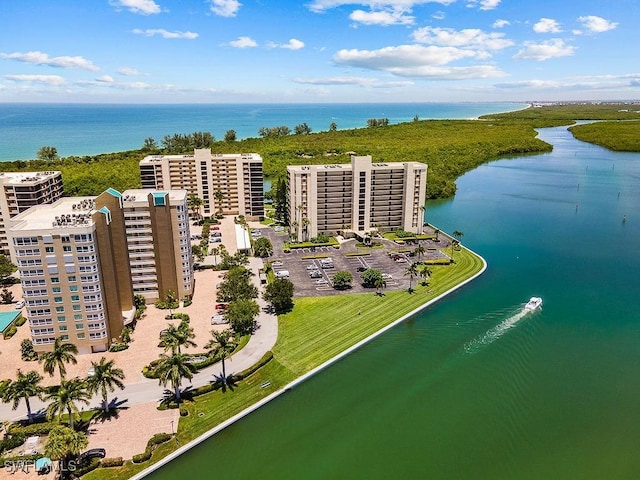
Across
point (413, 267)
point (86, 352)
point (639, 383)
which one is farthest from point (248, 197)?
point (639, 383)

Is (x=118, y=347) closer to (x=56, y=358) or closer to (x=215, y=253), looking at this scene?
(x=56, y=358)

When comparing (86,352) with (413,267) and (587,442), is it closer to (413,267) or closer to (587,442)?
(413,267)

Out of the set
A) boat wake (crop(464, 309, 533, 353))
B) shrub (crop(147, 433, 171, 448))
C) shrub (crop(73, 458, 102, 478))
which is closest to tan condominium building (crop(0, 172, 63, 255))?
shrub (crop(73, 458, 102, 478))

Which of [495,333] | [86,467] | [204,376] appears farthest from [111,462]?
[495,333]

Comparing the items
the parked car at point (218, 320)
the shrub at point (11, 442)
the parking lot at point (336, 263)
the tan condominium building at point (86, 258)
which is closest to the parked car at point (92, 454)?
the shrub at point (11, 442)

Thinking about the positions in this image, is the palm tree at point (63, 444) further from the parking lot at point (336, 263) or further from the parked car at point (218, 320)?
the parking lot at point (336, 263)
